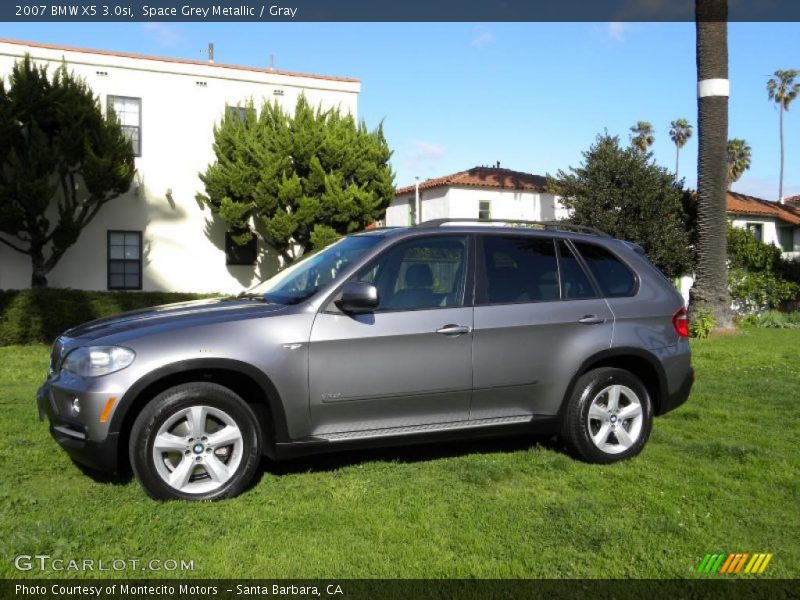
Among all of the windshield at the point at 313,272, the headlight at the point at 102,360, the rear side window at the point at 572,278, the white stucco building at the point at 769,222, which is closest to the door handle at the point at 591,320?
the rear side window at the point at 572,278

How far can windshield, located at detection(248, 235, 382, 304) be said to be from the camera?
4957 mm

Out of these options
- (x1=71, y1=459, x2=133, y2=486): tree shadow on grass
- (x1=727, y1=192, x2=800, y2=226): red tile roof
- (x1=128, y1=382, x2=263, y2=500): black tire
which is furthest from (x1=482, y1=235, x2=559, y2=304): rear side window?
(x1=727, y1=192, x2=800, y2=226): red tile roof

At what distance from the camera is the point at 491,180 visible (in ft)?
96.2

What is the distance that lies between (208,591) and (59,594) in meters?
0.66

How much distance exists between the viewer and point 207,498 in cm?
442

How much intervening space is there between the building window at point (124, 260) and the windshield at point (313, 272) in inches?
551

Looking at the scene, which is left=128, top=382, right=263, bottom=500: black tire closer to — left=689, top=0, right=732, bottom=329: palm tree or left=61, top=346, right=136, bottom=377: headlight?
left=61, top=346, right=136, bottom=377: headlight

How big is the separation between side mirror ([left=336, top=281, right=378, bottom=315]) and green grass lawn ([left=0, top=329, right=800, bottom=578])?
1.20 m

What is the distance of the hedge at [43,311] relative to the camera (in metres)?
13.1

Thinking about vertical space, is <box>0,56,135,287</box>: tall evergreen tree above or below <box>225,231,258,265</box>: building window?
above

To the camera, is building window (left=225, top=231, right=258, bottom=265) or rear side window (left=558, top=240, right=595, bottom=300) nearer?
rear side window (left=558, top=240, right=595, bottom=300)

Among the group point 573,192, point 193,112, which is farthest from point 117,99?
point 573,192

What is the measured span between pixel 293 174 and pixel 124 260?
491cm

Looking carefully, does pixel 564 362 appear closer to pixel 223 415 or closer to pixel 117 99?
pixel 223 415
